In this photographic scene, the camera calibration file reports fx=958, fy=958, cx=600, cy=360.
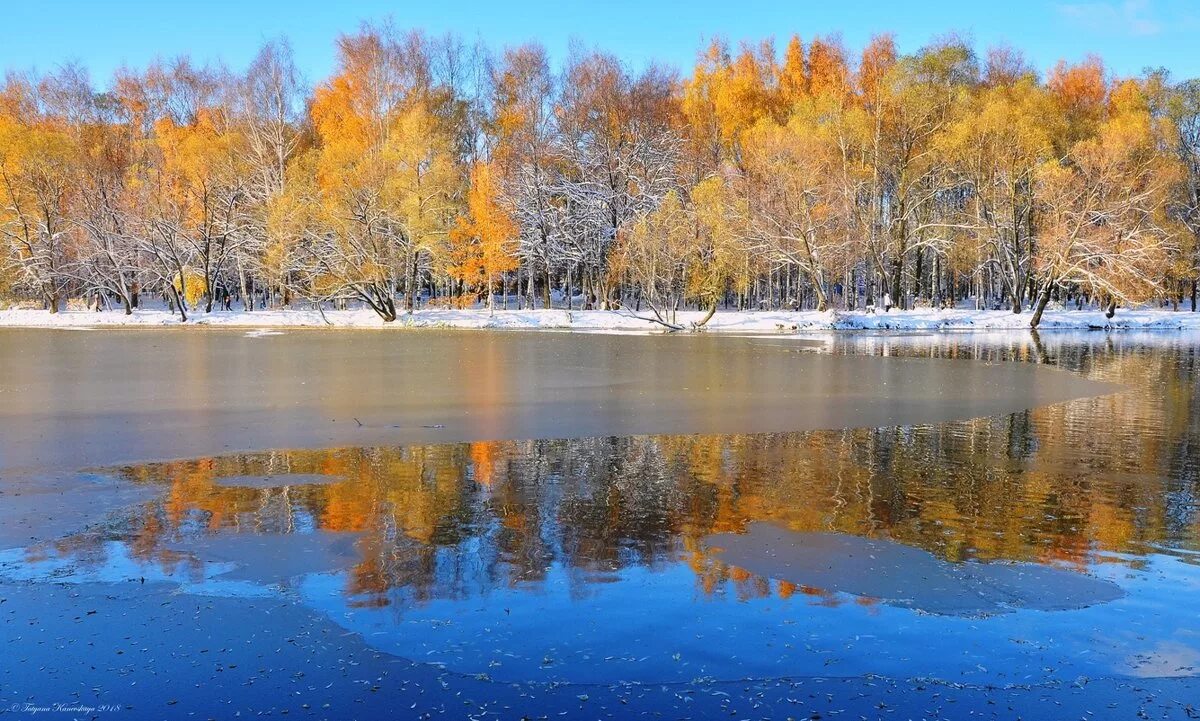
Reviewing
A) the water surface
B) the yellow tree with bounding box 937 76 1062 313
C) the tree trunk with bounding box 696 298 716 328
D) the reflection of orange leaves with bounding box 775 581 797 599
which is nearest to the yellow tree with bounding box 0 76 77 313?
the tree trunk with bounding box 696 298 716 328

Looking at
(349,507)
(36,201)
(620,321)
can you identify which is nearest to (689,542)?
(349,507)

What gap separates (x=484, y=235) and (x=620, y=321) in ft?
33.8

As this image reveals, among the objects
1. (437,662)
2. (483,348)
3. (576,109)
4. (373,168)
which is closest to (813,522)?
(437,662)

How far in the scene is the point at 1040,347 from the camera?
32.5 m

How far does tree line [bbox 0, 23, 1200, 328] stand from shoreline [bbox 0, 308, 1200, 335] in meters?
1.38

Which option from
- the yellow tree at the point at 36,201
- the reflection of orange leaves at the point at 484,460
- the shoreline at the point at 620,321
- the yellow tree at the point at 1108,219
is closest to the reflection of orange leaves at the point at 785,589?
the reflection of orange leaves at the point at 484,460

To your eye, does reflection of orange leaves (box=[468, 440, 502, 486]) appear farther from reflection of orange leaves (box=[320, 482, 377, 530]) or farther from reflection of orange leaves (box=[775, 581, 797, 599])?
reflection of orange leaves (box=[775, 581, 797, 599])

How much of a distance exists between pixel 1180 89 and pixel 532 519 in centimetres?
6350

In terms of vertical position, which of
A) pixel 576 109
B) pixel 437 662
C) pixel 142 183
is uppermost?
pixel 576 109

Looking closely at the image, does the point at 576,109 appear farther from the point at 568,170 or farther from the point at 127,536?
the point at 127,536

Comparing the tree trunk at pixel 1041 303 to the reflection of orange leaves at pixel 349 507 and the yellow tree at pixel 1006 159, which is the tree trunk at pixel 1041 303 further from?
the reflection of orange leaves at pixel 349 507

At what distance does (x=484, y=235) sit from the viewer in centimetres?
5247

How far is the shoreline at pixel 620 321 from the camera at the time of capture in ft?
147

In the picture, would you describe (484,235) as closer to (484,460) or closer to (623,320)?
(623,320)
